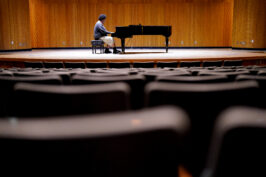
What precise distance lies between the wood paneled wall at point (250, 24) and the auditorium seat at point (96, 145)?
11.0m

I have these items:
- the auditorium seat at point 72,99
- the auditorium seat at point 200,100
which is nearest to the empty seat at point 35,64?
the auditorium seat at point 72,99

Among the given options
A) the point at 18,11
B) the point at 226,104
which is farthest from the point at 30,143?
the point at 18,11

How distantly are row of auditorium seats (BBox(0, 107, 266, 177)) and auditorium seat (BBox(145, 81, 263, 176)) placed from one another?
0.35 metres

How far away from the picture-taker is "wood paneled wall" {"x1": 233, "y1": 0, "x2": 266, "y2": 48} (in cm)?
994

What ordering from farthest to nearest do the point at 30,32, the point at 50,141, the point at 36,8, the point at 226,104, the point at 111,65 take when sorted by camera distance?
1. the point at 36,8
2. the point at 30,32
3. the point at 111,65
4. the point at 226,104
5. the point at 50,141

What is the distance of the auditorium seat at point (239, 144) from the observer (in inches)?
15.3

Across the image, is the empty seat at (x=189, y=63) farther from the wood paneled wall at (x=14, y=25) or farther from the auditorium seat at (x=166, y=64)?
the wood paneled wall at (x=14, y=25)

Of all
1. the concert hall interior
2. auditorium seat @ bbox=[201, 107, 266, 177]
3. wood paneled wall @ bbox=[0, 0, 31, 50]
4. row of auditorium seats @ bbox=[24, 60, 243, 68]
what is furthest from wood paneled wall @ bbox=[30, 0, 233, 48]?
auditorium seat @ bbox=[201, 107, 266, 177]

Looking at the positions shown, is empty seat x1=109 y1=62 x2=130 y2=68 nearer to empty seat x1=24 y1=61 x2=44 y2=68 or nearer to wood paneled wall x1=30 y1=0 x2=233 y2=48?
empty seat x1=24 y1=61 x2=44 y2=68

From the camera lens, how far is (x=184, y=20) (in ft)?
41.6

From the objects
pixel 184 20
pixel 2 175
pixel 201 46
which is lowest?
pixel 2 175

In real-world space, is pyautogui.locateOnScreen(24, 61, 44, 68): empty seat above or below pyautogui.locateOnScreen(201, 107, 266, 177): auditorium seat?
above

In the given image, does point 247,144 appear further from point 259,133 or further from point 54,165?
point 54,165

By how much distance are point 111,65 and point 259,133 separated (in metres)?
4.50
